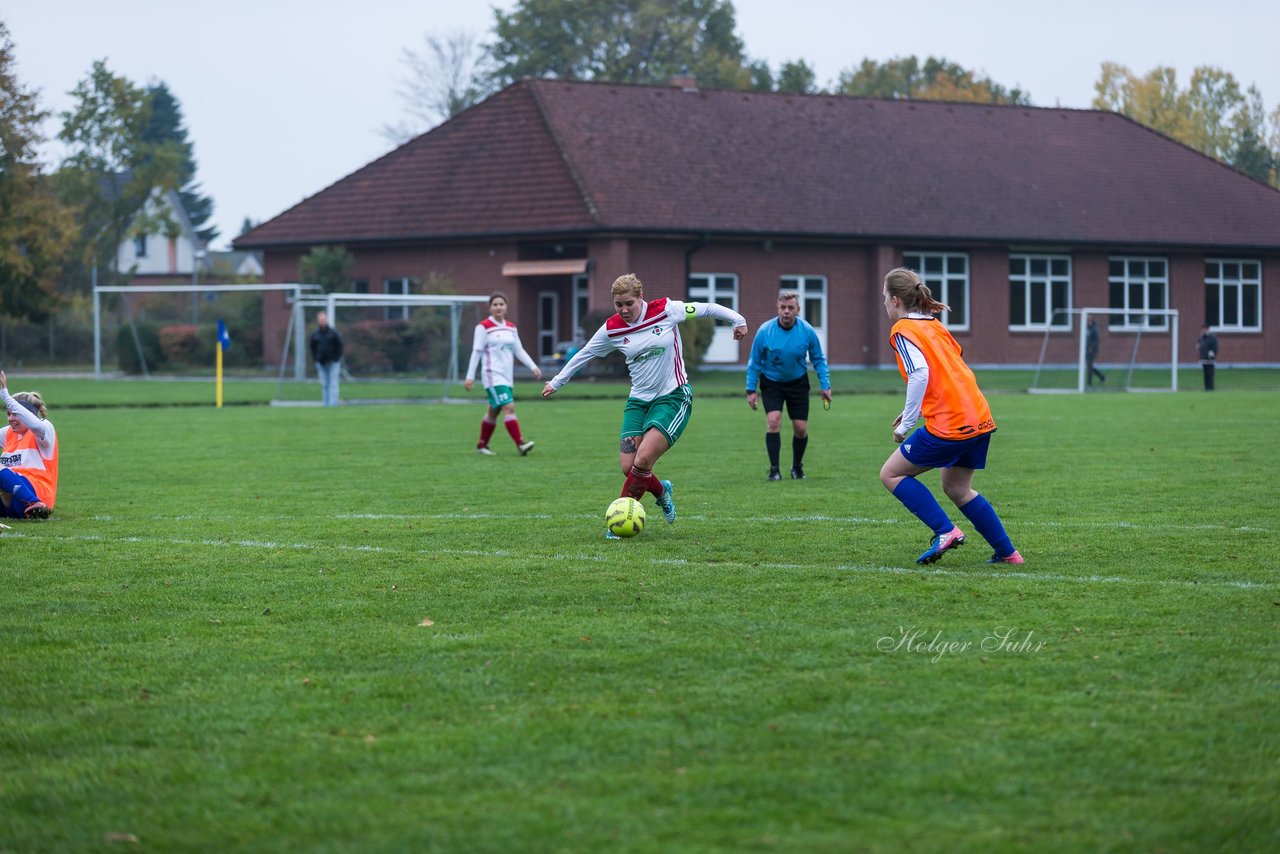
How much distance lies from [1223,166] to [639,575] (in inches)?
1954

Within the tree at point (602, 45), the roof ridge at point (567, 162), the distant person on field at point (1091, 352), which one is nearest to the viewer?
the distant person on field at point (1091, 352)

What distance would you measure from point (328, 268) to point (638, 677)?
135ft

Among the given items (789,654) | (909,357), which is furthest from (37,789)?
(909,357)

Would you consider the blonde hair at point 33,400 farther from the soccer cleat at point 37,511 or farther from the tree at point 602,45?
the tree at point 602,45

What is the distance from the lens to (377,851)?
4355 mm

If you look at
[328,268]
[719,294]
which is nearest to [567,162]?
[719,294]

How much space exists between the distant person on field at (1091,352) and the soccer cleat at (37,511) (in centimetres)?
3065

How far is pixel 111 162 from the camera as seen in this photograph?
59219 millimetres

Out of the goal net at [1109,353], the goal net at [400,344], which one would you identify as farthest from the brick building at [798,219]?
the goal net at [400,344]

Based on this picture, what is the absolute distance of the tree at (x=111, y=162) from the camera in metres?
56.9

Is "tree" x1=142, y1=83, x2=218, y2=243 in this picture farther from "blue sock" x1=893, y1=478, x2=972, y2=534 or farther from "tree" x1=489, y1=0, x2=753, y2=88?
"blue sock" x1=893, y1=478, x2=972, y2=534

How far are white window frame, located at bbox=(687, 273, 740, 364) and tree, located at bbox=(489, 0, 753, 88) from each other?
100 ft

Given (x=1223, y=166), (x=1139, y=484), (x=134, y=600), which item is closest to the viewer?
(x=134, y=600)

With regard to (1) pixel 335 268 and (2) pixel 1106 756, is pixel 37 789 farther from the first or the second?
(1) pixel 335 268
